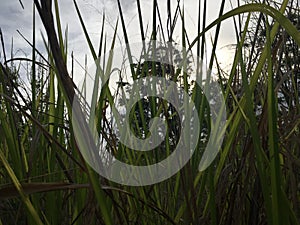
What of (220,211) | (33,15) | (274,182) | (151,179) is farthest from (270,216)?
(33,15)

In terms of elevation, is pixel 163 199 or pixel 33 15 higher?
pixel 33 15

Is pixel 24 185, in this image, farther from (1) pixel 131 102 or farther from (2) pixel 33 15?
(2) pixel 33 15

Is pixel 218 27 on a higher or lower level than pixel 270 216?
higher

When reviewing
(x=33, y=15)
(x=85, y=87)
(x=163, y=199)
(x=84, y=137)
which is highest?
(x=33, y=15)

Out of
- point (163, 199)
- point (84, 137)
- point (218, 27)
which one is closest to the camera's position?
point (84, 137)

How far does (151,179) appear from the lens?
75 cm

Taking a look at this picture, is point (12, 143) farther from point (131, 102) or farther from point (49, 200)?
point (131, 102)

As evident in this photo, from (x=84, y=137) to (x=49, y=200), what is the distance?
311mm

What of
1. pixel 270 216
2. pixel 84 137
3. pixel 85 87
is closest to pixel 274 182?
pixel 270 216

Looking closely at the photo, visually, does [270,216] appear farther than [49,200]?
No

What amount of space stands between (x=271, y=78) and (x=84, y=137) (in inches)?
7.7

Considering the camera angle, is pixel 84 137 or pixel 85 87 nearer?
pixel 84 137

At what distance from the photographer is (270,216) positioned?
454 mm

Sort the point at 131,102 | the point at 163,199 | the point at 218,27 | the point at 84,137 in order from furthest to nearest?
the point at 163,199
the point at 131,102
the point at 218,27
the point at 84,137
